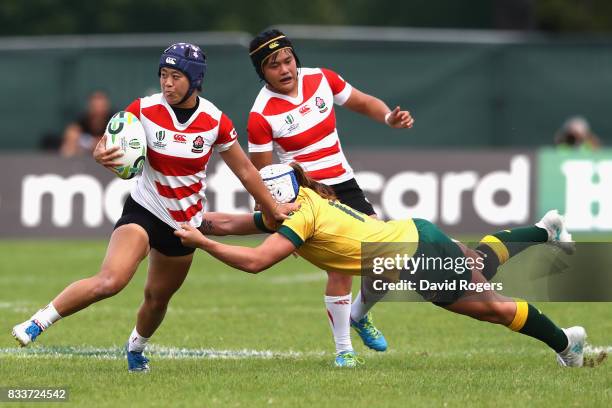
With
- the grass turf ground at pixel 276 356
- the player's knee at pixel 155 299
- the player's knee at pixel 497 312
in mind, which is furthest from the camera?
the player's knee at pixel 155 299

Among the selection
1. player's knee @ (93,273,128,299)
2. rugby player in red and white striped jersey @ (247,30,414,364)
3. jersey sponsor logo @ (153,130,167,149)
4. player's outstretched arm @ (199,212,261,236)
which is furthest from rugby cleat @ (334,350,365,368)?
jersey sponsor logo @ (153,130,167,149)

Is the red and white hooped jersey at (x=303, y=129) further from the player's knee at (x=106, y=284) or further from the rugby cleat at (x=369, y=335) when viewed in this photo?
the player's knee at (x=106, y=284)

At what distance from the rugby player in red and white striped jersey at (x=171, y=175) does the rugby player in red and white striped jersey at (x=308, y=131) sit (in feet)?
2.83

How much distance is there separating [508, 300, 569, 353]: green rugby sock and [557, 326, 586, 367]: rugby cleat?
1.8 inches

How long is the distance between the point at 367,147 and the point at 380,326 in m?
10.5

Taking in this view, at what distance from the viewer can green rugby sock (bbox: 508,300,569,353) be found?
833 centimetres

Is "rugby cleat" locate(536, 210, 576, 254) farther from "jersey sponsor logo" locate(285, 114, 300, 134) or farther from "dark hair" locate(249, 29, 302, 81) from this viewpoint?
"dark hair" locate(249, 29, 302, 81)

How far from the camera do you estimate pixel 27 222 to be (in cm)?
1755

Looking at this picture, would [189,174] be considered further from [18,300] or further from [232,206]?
[232,206]

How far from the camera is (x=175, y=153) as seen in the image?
835 centimetres

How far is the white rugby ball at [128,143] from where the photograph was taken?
8109 millimetres

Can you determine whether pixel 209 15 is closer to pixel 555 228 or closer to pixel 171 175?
pixel 555 228

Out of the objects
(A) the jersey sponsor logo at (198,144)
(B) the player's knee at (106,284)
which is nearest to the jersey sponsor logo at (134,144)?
(A) the jersey sponsor logo at (198,144)

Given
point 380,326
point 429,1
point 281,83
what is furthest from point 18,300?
point 429,1
